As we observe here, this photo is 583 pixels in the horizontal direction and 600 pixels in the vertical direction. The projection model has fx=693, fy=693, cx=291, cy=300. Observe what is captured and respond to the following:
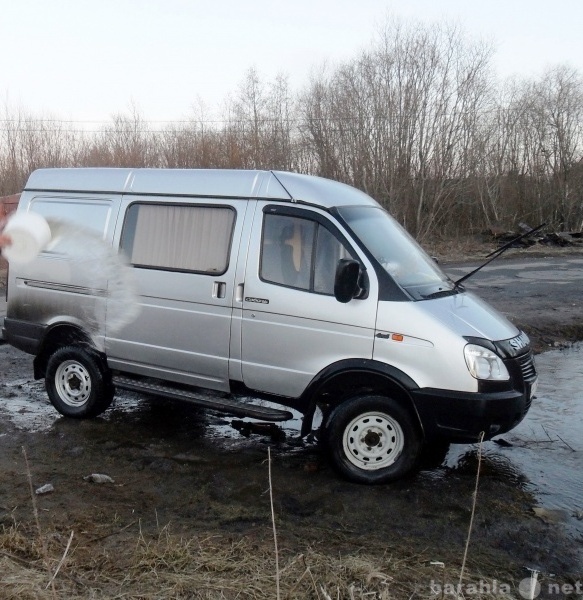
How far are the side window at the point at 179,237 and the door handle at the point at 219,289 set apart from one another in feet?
0.34

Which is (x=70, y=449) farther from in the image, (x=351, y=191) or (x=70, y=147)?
(x=70, y=147)

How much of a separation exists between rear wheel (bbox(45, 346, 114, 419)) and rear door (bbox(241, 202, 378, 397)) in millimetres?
1715

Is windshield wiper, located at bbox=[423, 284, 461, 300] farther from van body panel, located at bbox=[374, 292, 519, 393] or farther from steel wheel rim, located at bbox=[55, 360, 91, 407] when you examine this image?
steel wheel rim, located at bbox=[55, 360, 91, 407]

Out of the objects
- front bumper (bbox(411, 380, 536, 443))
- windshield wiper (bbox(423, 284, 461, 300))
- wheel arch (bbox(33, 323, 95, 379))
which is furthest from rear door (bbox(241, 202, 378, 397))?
wheel arch (bbox(33, 323, 95, 379))

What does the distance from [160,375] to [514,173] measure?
104 feet

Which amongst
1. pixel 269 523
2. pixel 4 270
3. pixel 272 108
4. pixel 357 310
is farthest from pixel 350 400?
pixel 272 108

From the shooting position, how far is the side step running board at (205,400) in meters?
5.69

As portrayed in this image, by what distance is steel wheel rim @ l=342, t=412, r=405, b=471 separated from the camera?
17.6ft

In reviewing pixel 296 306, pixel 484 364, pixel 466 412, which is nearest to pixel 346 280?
pixel 296 306

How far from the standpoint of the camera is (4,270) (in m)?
19.6
